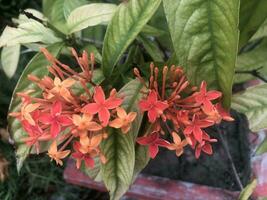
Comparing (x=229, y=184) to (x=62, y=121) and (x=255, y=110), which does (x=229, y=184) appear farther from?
(x=62, y=121)

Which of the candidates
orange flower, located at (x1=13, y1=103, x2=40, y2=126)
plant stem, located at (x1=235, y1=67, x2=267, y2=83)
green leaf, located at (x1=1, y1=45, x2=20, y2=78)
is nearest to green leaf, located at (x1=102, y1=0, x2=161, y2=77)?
orange flower, located at (x1=13, y1=103, x2=40, y2=126)

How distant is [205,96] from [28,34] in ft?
1.26

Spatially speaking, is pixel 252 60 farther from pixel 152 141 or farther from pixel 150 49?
pixel 152 141

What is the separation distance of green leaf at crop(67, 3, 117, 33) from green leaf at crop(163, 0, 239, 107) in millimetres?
228

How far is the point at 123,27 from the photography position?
84cm

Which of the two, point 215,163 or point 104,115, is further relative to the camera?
point 215,163

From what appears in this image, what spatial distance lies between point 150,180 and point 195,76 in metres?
0.56

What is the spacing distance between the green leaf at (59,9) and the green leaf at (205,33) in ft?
1.15

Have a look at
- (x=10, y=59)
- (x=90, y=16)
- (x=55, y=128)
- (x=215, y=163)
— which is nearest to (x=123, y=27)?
(x=90, y=16)

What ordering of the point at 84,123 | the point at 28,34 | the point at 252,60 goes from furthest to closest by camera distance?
the point at 252,60 → the point at 28,34 → the point at 84,123

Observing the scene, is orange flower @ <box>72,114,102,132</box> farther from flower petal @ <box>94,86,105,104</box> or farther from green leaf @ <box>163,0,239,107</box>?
green leaf @ <box>163,0,239,107</box>

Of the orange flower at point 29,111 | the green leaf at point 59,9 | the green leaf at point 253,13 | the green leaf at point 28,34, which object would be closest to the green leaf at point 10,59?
the green leaf at point 59,9

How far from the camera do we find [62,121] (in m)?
0.73

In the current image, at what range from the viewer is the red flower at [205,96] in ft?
2.39
